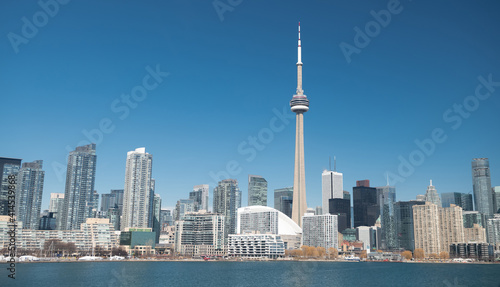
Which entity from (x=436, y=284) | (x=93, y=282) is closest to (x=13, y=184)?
(x=93, y=282)

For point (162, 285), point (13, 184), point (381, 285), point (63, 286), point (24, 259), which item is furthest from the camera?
point (24, 259)

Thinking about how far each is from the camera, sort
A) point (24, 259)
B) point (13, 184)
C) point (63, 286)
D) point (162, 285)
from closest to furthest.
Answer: point (13, 184), point (63, 286), point (162, 285), point (24, 259)

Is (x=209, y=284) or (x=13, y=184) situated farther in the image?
(x=209, y=284)

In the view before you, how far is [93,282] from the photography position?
103062 millimetres

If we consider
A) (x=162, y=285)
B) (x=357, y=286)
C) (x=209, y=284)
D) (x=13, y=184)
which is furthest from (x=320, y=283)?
(x=13, y=184)

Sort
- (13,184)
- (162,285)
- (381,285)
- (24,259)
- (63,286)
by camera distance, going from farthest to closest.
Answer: (24,259) → (381,285) → (162,285) → (63,286) → (13,184)

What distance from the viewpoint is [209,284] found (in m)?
104

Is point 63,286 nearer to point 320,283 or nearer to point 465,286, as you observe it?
Answer: point 320,283

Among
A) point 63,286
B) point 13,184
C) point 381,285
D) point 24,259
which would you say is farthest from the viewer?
point 24,259

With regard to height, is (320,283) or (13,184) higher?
(13,184)

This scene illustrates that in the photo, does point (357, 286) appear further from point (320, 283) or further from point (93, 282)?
point (93, 282)

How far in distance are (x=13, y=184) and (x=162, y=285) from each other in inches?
2632

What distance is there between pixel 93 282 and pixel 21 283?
14452 millimetres

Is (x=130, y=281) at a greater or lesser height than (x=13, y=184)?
lesser
